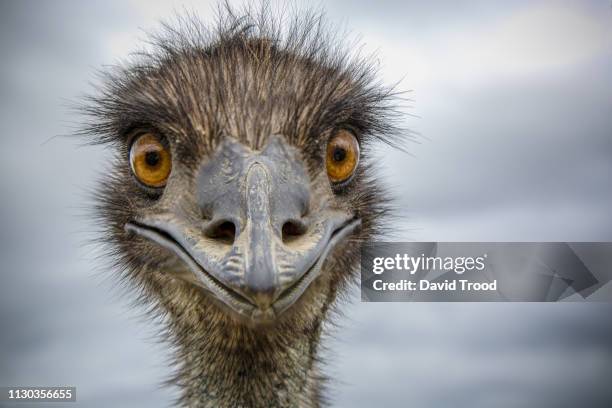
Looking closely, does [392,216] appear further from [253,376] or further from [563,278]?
[563,278]

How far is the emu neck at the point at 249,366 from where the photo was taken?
7.26ft

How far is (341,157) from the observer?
7.10ft

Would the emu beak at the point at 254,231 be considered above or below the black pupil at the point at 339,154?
below

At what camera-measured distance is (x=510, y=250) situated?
143 inches

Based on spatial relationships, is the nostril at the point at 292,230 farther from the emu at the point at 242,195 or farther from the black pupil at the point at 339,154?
the black pupil at the point at 339,154

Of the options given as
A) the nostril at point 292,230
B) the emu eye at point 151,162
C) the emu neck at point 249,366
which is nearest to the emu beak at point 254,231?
the nostril at point 292,230

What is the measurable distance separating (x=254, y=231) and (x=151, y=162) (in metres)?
0.63

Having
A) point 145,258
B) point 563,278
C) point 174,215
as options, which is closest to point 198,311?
point 145,258

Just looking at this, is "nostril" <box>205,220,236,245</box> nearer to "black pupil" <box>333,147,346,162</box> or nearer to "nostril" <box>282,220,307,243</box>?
"nostril" <box>282,220,307,243</box>

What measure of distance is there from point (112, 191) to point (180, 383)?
2.27ft

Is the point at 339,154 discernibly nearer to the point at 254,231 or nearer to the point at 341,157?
the point at 341,157

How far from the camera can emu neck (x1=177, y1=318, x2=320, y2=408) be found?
2.21m

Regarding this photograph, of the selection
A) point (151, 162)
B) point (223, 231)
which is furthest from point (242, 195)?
point (151, 162)

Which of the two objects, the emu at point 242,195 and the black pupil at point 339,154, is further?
the black pupil at point 339,154
